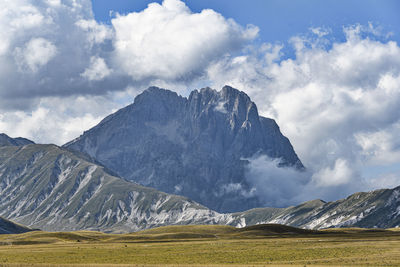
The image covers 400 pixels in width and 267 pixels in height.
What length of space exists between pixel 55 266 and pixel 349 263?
186 feet

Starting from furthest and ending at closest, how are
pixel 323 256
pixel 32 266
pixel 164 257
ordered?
pixel 164 257 < pixel 323 256 < pixel 32 266

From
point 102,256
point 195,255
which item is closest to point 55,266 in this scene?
point 102,256

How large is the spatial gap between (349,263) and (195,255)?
44.6 meters

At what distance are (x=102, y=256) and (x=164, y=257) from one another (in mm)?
17164

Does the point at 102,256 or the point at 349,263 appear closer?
the point at 349,263

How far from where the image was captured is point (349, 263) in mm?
107750

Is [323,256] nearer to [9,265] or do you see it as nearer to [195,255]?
[195,255]

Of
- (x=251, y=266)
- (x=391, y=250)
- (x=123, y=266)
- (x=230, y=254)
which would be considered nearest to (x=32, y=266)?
(x=123, y=266)

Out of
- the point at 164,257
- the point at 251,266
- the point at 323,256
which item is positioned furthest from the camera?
the point at 164,257

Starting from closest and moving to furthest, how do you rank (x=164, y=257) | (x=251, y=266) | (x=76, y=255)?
(x=251, y=266), (x=164, y=257), (x=76, y=255)

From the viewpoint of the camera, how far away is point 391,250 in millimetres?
140875

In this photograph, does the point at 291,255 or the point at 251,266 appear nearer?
the point at 251,266

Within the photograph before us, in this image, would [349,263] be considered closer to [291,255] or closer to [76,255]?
[291,255]

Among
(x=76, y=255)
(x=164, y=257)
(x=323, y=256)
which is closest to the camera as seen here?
(x=323, y=256)
